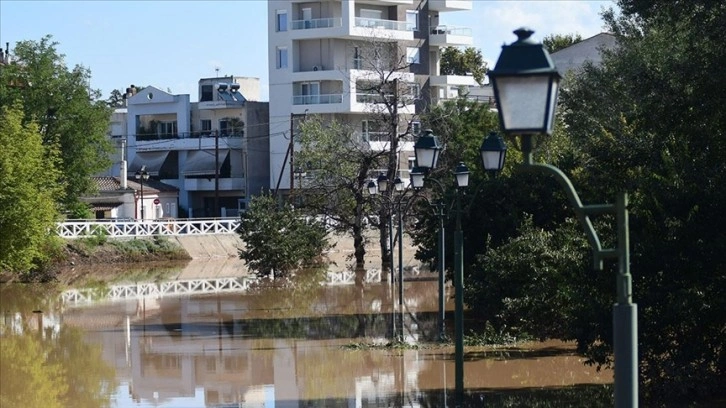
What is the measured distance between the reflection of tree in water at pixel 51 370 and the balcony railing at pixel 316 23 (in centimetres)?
3781

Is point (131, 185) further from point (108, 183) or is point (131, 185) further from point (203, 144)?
point (203, 144)

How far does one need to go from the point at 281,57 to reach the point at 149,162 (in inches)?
613

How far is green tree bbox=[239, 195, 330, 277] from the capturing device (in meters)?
48.3

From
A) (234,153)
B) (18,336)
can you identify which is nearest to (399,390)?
(18,336)

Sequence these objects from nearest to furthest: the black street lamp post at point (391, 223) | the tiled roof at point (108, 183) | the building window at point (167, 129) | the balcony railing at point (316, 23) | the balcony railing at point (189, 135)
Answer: the black street lamp post at point (391, 223) → the balcony railing at point (316, 23) → the tiled roof at point (108, 183) → the balcony railing at point (189, 135) → the building window at point (167, 129)

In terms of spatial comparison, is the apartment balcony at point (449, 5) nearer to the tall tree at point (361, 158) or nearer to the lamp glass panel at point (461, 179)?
the tall tree at point (361, 158)

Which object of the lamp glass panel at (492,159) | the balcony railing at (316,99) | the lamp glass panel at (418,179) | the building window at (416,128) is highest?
the balcony railing at (316,99)

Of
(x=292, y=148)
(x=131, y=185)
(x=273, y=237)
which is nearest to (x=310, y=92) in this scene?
(x=292, y=148)

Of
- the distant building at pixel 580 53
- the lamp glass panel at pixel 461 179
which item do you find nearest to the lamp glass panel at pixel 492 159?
the lamp glass panel at pixel 461 179

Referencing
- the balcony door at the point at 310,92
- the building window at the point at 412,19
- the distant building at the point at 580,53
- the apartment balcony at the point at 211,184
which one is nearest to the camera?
the distant building at the point at 580,53

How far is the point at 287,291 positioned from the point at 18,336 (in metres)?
13.8

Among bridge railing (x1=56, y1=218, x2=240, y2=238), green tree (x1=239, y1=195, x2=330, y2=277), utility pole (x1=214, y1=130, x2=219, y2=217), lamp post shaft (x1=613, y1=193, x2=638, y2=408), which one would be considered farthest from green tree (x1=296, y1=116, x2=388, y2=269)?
lamp post shaft (x1=613, y1=193, x2=638, y2=408)

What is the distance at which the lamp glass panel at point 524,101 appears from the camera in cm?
687

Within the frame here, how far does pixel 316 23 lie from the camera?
71812 mm
